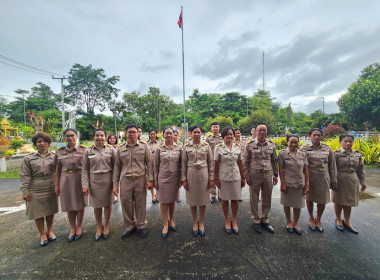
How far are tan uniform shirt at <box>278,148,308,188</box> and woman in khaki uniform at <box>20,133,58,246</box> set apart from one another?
3.73 meters

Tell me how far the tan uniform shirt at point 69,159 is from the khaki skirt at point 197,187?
1.75m

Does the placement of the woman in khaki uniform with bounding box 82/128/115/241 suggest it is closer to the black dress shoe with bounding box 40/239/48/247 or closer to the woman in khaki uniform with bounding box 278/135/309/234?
the black dress shoe with bounding box 40/239/48/247

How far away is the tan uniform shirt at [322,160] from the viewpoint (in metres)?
2.73

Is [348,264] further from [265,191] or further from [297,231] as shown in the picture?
[265,191]

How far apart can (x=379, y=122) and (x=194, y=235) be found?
2782 cm

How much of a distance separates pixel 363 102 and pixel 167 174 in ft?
84.2

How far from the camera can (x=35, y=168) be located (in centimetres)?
250

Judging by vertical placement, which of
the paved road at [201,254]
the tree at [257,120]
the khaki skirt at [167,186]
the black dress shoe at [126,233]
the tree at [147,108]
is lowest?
the paved road at [201,254]

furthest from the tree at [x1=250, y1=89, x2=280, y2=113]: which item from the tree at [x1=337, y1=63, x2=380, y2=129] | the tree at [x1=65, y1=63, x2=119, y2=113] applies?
the tree at [x1=65, y1=63, x2=119, y2=113]

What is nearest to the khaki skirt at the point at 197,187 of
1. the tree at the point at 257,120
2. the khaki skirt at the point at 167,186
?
the khaki skirt at the point at 167,186

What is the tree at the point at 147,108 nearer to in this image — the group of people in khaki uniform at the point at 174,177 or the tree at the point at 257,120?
the tree at the point at 257,120

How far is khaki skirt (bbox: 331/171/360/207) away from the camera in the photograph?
8.91ft

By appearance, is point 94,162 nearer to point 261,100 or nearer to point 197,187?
point 197,187

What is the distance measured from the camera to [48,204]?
8.46 ft
